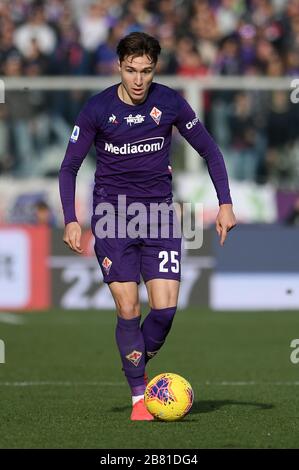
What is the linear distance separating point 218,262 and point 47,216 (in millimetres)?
2809

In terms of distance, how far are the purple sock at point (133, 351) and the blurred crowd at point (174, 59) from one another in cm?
1025

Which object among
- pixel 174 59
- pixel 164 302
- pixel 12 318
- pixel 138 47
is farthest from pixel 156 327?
pixel 174 59

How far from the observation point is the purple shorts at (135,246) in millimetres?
7848

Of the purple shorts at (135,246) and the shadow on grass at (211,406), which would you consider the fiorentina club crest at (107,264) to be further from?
the shadow on grass at (211,406)

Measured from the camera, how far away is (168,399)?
7.58 metres

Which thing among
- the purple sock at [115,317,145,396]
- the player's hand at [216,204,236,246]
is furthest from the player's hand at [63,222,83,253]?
the player's hand at [216,204,236,246]

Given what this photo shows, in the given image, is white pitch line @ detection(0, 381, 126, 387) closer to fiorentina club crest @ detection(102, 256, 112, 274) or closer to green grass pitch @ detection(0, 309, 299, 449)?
green grass pitch @ detection(0, 309, 299, 449)

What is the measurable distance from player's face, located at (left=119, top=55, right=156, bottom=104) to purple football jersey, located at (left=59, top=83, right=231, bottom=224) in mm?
154

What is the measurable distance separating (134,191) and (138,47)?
98cm

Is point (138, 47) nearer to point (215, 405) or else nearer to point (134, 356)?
point (134, 356)

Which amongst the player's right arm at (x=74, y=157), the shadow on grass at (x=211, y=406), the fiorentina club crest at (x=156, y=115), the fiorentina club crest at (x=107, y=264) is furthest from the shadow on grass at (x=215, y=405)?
the fiorentina club crest at (x=156, y=115)

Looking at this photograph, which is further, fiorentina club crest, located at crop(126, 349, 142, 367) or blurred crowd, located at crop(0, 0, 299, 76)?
blurred crowd, located at crop(0, 0, 299, 76)

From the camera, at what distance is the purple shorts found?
7848 mm

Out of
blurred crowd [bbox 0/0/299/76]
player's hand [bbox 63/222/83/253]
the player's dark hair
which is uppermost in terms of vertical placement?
blurred crowd [bbox 0/0/299/76]
